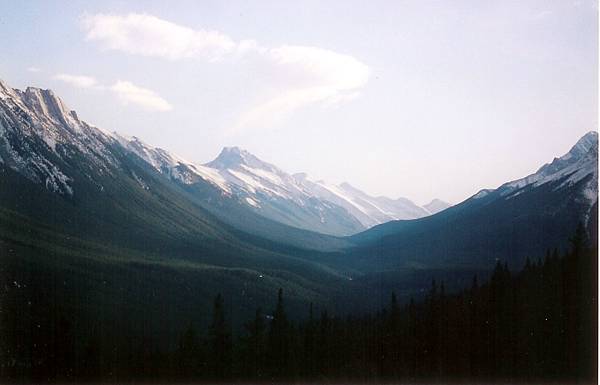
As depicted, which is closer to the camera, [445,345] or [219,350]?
[445,345]

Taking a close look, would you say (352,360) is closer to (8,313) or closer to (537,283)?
(537,283)

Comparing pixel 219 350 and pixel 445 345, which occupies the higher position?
pixel 445 345

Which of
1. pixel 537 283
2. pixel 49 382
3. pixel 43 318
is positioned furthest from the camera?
pixel 43 318

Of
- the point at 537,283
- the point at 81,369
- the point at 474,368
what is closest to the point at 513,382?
the point at 474,368

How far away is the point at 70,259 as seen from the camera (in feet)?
624

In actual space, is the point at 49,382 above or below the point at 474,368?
below

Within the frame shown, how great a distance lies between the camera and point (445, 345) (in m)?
60.6

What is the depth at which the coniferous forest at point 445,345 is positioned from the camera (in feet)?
145

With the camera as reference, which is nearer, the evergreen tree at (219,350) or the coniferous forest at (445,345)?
the coniferous forest at (445,345)

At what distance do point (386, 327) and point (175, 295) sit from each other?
125939mm

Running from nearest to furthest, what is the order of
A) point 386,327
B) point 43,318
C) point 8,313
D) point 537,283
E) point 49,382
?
point 537,283
point 386,327
point 49,382
point 8,313
point 43,318

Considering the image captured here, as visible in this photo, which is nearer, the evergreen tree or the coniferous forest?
the coniferous forest

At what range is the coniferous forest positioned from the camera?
44156 mm

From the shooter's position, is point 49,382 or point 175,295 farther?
point 175,295
